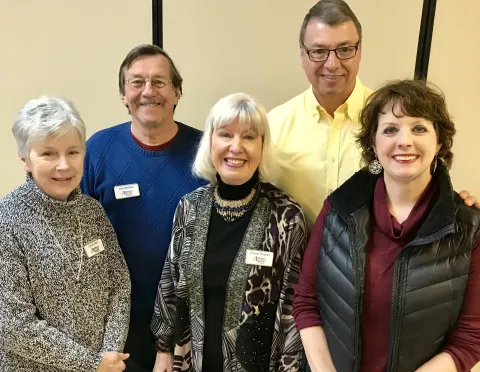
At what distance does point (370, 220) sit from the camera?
152 cm

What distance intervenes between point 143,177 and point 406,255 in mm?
1171

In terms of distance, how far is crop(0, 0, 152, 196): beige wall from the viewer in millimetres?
2676

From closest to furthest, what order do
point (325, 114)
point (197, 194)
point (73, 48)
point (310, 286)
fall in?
point (310, 286) < point (197, 194) < point (325, 114) < point (73, 48)

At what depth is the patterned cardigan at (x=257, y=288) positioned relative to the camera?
5.86 ft

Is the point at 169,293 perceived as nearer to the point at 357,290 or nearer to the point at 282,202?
the point at 282,202

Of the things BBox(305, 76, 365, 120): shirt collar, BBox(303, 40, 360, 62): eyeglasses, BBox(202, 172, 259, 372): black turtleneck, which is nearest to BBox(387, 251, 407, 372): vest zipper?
BBox(202, 172, 259, 372): black turtleneck

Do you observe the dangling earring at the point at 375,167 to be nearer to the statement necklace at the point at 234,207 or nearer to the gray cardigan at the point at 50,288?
the statement necklace at the point at 234,207

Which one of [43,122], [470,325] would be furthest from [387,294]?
[43,122]

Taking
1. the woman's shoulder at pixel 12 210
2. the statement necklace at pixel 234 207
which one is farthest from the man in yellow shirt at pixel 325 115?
the woman's shoulder at pixel 12 210

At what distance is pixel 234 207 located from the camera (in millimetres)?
1842

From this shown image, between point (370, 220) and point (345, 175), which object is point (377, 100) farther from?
point (345, 175)

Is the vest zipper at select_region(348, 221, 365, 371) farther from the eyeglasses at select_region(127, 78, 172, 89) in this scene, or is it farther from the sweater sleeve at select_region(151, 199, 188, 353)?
the eyeglasses at select_region(127, 78, 172, 89)

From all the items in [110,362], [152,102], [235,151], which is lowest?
[110,362]

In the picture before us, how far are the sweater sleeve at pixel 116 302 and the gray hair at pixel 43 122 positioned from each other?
1.36 ft
